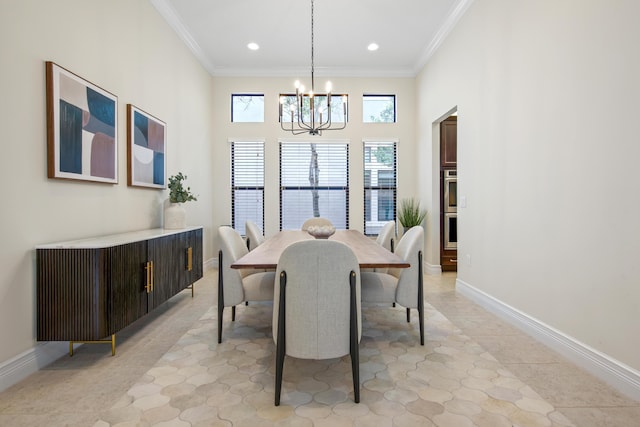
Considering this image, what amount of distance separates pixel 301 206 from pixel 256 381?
391 cm

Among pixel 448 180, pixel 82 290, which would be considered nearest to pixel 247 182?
pixel 448 180

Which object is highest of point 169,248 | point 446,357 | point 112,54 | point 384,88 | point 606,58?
point 384,88

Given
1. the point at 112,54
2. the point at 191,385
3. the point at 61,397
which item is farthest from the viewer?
the point at 112,54

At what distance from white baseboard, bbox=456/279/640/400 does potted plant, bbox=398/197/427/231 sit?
77.1 inches

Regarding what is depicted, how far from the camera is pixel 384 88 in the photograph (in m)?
5.75

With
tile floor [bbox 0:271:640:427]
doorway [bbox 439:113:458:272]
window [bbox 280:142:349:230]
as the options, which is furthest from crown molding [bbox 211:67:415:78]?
tile floor [bbox 0:271:640:427]

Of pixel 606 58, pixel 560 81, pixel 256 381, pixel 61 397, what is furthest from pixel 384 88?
pixel 61 397

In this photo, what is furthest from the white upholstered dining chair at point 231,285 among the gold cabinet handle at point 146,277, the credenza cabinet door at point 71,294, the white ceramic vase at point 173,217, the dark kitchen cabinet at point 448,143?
the dark kitchen cabinet at point 448,143

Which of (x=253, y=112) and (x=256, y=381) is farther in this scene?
(x=253, y=112)

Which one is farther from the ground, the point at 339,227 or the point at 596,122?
the point at 596,122

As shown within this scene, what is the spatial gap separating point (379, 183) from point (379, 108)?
1245 mm

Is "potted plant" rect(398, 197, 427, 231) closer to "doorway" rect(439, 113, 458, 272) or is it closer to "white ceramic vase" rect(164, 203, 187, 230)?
"doorway" rect(439, 113, 458, 272)

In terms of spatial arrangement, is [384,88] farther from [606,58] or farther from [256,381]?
[256,381]

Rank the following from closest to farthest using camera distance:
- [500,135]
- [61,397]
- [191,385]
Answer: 1. [61,397]
2. [191,385]
3. [500,135]
